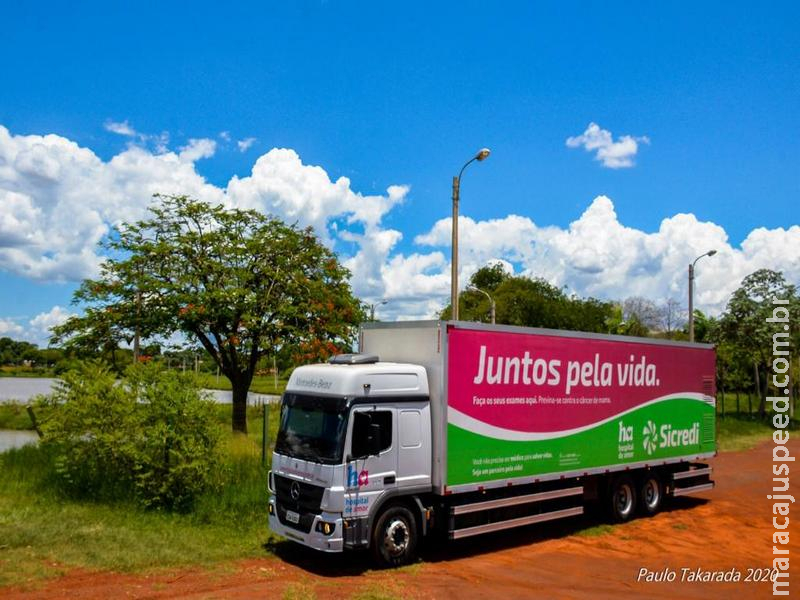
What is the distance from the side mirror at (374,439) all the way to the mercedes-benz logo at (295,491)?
4.32 feet

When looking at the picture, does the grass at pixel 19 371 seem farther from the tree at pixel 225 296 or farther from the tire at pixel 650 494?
the tire at pixel 650 494

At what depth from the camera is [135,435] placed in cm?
1312

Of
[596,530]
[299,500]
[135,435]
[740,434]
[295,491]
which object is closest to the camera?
[299,500]

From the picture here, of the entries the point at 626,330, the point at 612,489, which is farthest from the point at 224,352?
the point at 626,330

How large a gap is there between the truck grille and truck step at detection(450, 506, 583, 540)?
2.34 metres

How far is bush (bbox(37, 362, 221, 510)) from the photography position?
12797 millimetres

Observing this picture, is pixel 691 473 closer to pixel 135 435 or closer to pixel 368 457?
pixel 368 457

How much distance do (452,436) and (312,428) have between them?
2.21 meters

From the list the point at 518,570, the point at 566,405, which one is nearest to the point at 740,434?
the point at 566,405

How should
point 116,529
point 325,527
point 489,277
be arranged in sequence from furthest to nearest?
1. point 489,277
2. point 116,529
3. point 325,527

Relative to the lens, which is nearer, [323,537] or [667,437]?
[323,537]

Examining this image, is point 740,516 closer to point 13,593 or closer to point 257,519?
point 257,519

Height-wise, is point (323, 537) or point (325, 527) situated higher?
point (325, 527)

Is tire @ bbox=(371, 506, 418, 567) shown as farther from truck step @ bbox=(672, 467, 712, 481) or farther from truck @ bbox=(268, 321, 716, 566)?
truck step @ bbox=(672, 467, 712, 481)
